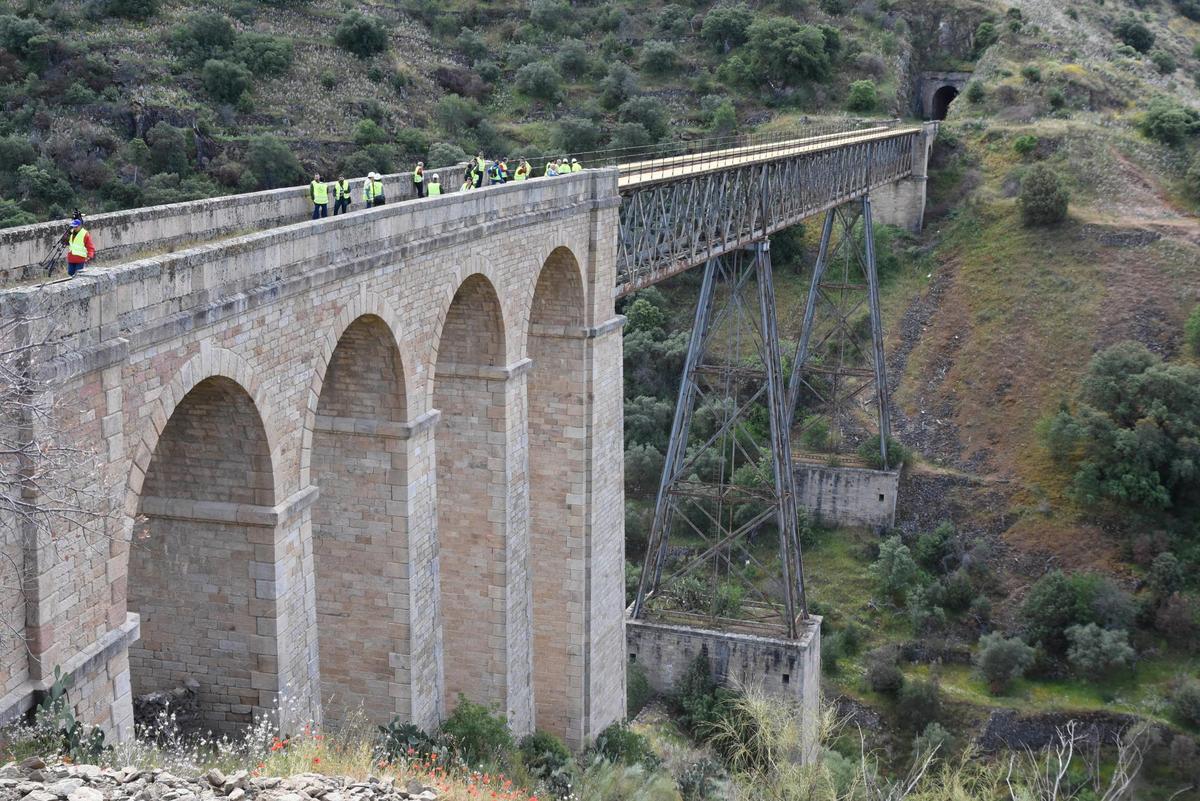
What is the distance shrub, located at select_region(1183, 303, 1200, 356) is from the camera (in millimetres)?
37156

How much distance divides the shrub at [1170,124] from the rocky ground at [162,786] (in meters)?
42.2

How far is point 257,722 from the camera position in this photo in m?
13.7

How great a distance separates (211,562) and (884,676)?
1951 centimetres

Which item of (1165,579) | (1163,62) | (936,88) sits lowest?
(1165,579)

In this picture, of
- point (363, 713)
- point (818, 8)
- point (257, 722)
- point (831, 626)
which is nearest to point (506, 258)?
point (363, 713)

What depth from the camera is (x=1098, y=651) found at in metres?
30.1

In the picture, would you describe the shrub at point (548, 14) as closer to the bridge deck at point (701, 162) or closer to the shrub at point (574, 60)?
the shrub at point (574, 60)

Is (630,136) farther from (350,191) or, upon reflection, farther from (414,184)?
(350,191)

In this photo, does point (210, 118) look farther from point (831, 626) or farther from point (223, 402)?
point (223, 402)

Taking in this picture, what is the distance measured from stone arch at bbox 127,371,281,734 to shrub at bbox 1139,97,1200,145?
1598 inches

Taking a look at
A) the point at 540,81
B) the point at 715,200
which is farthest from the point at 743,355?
the point at 540,81

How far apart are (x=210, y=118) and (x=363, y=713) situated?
34924 mm

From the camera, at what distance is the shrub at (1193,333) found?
37156mm

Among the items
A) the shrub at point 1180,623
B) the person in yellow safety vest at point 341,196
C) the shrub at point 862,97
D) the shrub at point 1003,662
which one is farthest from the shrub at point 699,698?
the shrub at point 862,97
